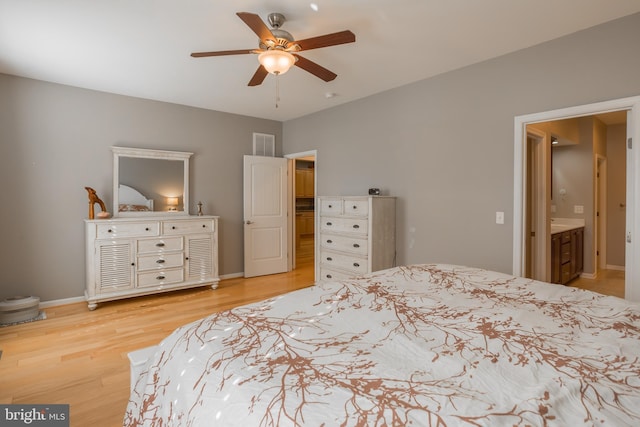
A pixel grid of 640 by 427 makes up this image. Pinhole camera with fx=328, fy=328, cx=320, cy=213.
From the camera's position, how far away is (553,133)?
4082 millimetres

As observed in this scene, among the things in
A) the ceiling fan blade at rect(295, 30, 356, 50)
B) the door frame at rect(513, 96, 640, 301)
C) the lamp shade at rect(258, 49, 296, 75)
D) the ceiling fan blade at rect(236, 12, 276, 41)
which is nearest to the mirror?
the lamp shade at rect(258, 49, 296, 75)

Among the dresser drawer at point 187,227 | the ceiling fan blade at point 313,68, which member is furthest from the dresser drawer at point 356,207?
the dresser drawer at point 187,227

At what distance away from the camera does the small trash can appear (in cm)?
332

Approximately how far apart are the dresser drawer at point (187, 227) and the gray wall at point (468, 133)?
2039 mm

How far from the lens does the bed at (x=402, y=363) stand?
2.61ft

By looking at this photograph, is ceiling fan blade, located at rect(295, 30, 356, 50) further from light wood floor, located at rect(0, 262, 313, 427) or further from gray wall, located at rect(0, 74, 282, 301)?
gray wall, located at rect(0, 74, 282, 301)

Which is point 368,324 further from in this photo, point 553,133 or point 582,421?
point 553,133

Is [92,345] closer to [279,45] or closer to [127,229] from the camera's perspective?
[127,229]

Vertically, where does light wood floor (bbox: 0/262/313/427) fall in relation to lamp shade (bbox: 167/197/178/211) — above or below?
below

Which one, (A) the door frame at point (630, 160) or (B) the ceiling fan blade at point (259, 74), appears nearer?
(A) the door frame at point (630, 160)

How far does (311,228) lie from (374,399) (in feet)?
27.4

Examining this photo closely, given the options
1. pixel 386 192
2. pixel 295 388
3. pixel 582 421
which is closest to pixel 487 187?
pixel 386 192

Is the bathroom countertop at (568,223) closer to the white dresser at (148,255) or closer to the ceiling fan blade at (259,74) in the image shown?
the ceiling fan blade at (259,74)

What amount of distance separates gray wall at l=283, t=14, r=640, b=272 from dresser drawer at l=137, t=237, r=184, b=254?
95.3 inches
